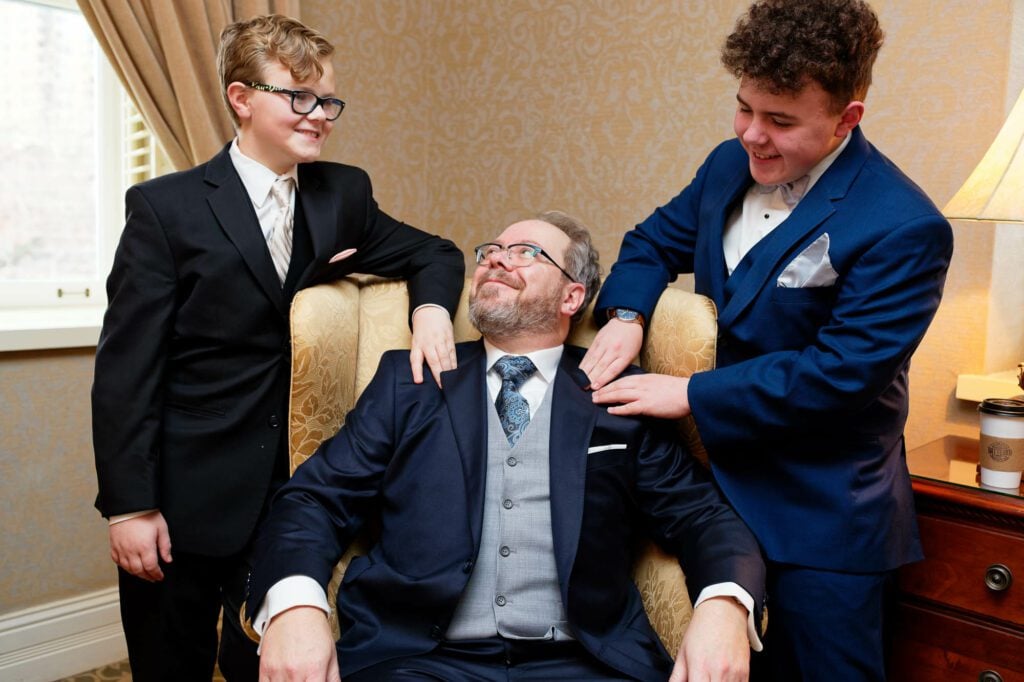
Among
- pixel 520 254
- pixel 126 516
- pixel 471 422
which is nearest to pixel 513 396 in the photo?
pixel 471 422

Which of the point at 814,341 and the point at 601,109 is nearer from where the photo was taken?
the point at 814,341

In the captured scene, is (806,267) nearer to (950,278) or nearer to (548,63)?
(950,278)

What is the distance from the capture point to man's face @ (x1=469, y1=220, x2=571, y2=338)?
200 cm

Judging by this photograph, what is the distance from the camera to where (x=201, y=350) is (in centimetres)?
198

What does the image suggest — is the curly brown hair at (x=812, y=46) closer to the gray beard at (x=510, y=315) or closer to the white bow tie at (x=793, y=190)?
the white bow tie at (x=793, y=190)

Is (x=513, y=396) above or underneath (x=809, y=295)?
underneath

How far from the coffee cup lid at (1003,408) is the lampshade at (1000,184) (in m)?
0.41

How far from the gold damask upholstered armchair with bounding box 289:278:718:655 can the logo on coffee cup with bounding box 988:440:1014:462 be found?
0.65 m

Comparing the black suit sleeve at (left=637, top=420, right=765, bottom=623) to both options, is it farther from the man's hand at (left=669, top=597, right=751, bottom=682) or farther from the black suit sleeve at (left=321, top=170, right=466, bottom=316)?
the black suit sleeve at (left=321, top=170, right=466, bottom=316)

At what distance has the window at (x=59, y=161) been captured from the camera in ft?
10.1

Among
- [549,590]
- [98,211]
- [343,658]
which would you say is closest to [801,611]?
[549,590]

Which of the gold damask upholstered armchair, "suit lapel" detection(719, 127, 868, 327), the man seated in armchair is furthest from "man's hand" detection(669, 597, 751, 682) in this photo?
"suit lapel" detection(719, 127, 868, 327)

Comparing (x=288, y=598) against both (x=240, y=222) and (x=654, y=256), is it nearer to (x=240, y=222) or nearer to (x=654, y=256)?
(x=240, y=222)

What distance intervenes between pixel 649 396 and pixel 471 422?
375 millimetres
